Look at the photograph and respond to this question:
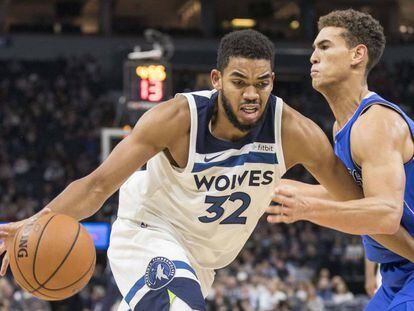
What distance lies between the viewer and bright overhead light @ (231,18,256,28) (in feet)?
88.0

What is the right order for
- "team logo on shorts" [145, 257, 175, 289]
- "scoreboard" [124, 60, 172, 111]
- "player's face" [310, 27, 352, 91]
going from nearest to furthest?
"team logo on shorts" [145, 257, 175, 289] → "player's face" [310, 27, 352, 91] → "scoreboard" [124, 60, 172, 111]

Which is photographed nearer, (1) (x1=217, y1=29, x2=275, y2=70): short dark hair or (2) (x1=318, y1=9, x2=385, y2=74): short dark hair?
(1) (x1=217, y1=29, x2=275, y2=70): short dark hair

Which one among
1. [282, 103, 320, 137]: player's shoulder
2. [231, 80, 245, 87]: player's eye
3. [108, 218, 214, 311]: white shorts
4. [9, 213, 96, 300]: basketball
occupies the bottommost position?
[108, 218, 214, 311]: white shorts

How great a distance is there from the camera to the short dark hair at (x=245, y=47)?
14.4 ft

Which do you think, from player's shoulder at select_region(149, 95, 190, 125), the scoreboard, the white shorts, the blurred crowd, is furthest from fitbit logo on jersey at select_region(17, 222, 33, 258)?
the scoreboard

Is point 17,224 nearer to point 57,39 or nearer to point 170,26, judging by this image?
point 57,39

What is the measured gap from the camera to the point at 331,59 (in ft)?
15.3

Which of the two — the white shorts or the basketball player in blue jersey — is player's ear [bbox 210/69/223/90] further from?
the white shorts

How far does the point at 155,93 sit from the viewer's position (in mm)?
11594

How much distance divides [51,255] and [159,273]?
56 cm

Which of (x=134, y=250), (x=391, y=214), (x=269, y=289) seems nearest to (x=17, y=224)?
(x=134, y=250)

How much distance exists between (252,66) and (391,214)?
1.00 meters

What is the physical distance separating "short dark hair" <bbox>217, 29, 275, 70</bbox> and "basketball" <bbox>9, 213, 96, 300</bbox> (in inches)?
44.2

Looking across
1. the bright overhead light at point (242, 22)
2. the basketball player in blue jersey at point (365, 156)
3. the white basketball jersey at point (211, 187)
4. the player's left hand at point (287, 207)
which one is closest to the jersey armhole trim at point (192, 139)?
the white basketball jersey at point (211, 187)
